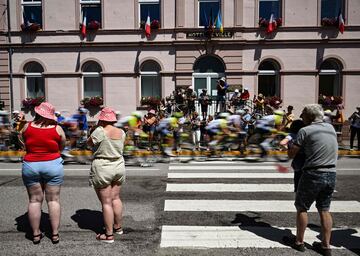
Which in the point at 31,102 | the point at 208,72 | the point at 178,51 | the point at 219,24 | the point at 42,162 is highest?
the point at 219,24

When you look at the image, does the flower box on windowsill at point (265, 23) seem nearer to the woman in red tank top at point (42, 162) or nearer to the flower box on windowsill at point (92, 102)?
the flower box on windowsill at point (92, 102)

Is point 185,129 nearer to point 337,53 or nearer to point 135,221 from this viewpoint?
point 135,221

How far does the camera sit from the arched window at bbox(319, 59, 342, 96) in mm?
19938

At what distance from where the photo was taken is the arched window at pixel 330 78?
19938 mm

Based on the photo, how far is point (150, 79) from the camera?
2039 centimetres

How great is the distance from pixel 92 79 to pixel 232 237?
1689cm

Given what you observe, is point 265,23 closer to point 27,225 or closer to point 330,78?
point 330,78

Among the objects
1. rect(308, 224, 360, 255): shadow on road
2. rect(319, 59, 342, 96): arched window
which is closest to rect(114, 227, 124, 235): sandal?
rect(308, 224, 360, 255): shadow on road

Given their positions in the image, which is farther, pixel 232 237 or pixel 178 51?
pixel 178 51

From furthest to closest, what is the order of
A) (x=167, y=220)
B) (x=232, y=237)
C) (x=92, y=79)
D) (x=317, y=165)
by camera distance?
(x=92, y=79) → (x=167, y=220) → (x=232, y=237) → (x=317, y=165)

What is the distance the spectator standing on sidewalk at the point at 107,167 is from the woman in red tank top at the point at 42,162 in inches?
18.2

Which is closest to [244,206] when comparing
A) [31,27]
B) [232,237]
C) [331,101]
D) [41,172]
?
[232,237]

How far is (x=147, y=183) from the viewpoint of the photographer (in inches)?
338

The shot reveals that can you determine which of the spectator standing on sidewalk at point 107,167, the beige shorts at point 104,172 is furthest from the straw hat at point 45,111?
the beige shorts at point 104,172
